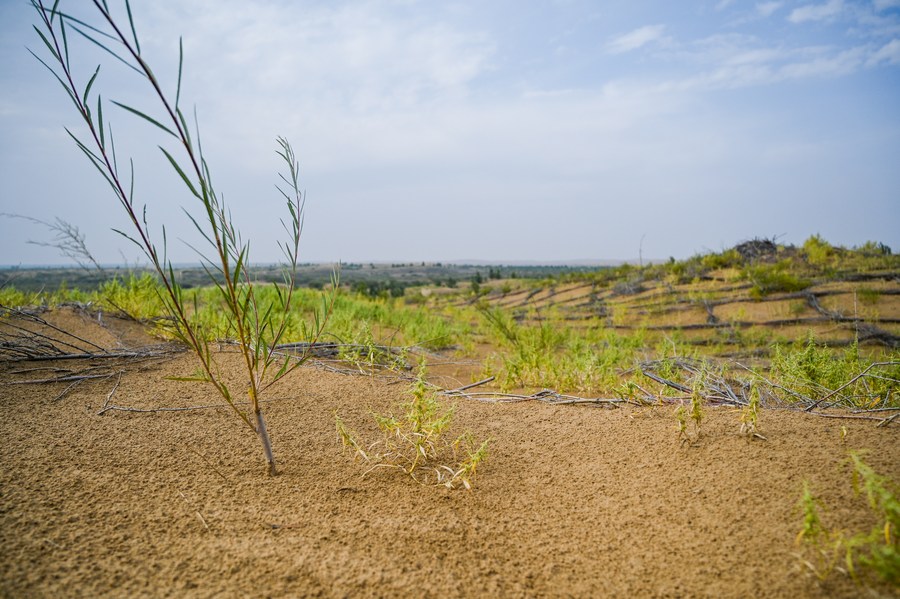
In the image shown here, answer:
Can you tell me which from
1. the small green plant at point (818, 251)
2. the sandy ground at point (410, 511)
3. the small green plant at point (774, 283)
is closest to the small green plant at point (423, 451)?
the sandy ground at point (410, 511)

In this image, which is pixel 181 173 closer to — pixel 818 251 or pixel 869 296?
pixel 869 296

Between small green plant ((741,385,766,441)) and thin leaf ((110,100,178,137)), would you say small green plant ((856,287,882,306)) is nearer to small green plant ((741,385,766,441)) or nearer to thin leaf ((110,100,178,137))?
small green plant ((741,385,766,441))

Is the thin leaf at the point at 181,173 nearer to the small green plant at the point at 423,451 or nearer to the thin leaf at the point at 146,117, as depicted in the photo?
the thin leaf at the point at 146,117

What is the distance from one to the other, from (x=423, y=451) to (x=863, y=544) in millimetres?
1262

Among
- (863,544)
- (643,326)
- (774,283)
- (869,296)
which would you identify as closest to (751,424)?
(863,544)

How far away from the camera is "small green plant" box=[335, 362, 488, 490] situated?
5.71 feet

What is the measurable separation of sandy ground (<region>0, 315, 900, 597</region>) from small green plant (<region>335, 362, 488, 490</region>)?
0.22ft

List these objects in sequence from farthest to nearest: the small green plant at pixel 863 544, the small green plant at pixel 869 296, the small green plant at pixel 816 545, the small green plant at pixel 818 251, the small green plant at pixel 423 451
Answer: the small green plant at pixel 818 251 → the small green plant at pixel 869 296 → the small green plant at pixel 423 451 → the small green plant at pixel 816 545 → the small green plant at pixel 863 544

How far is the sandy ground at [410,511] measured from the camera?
1.15 metres

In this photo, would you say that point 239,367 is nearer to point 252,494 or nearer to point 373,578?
A: point 252,494

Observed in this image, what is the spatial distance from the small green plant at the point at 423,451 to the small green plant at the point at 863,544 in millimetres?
928

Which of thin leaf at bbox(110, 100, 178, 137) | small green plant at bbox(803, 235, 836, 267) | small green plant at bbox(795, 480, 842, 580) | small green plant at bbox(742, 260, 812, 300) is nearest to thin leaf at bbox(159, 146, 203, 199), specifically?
thin leaf at bbox(110, 100, 178, 137)

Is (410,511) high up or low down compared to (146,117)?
down

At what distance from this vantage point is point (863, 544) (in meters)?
1.10
